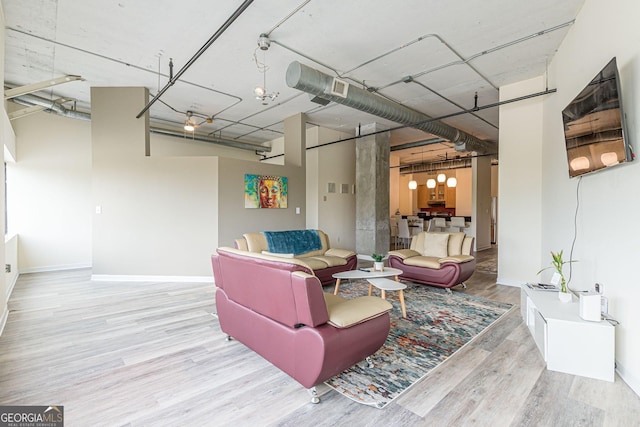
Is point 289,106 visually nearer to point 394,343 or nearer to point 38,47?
point 38,47

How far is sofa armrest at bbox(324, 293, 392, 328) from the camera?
2004mm

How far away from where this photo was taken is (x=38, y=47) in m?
4.00

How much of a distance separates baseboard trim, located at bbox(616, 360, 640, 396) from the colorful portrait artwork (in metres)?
5.42

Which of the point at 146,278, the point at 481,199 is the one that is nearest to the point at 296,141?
the point at 146,278

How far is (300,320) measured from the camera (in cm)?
199

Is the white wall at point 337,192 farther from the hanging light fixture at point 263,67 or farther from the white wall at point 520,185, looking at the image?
the white wall at point 520,185

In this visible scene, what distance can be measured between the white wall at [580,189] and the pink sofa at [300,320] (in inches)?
74.6

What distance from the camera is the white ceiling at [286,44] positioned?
321 centimetres

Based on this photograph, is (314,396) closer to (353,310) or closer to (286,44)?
(353,310)

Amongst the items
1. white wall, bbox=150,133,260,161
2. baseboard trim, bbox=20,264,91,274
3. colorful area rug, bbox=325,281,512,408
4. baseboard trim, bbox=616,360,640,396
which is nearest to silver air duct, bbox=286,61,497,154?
colorful area rug, bbox=325,281,512,408

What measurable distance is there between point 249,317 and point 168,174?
407 cm

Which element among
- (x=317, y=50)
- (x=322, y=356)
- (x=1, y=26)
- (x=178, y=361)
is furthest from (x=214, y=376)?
(x=1, y=26)

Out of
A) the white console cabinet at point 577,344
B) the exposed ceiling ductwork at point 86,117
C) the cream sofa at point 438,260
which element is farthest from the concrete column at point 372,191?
the white console cabinet at point 577,344

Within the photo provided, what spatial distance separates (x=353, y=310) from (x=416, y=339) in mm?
1224
